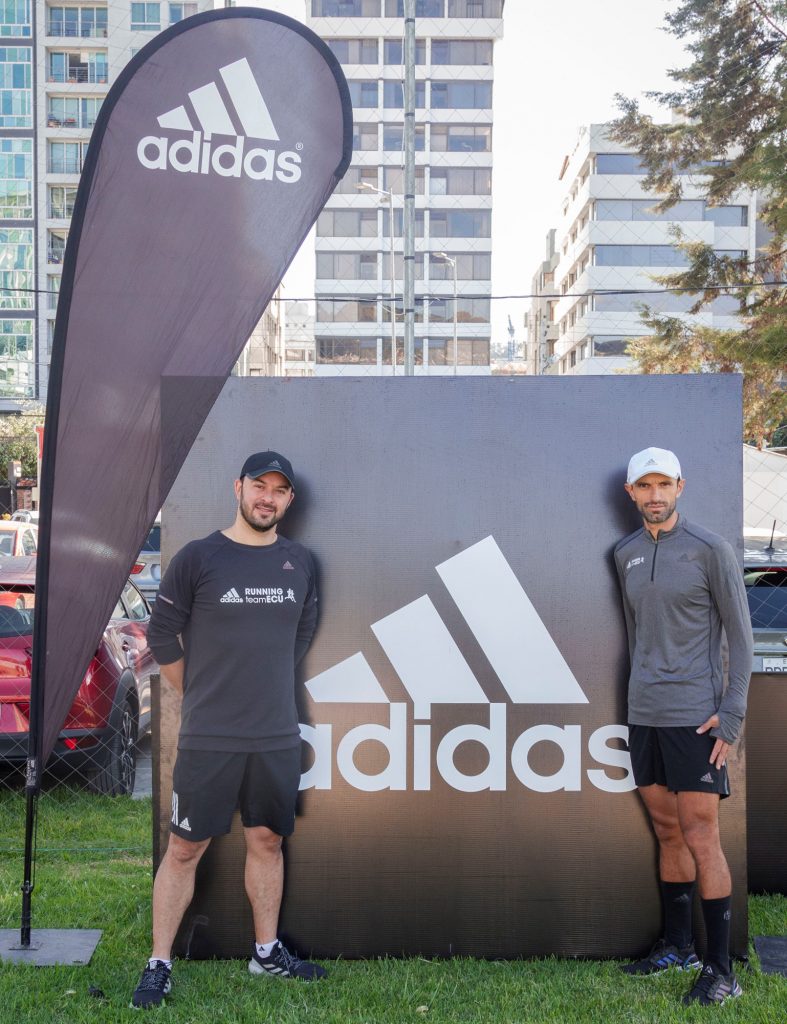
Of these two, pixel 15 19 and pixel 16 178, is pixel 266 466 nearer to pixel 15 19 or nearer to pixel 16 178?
pixel 16 178

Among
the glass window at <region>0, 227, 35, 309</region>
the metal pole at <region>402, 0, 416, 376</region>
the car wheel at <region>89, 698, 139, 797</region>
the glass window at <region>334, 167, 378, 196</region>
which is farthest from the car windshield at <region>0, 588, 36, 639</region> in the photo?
the glass window at <region>334, 167, 378, 196</region>

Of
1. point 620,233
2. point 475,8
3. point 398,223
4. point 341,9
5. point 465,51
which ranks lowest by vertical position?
point 620,233

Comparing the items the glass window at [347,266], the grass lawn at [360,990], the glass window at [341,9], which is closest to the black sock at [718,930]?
the grass lawn at [360,990]

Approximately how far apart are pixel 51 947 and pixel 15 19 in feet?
194

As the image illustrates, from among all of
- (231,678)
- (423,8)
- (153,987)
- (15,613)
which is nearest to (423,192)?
(423,8)

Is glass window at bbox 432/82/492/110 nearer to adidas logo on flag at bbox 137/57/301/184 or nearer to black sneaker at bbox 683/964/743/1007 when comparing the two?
adidas logo on flag at bbox 137/57/301/184

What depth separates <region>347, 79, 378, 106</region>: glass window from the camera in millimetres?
56594

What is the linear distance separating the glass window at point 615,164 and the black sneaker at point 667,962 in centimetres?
6466

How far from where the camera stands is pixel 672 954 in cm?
401

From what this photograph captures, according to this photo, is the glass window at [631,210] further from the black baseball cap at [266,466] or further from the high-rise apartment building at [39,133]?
the black baseball cap at [266,466]

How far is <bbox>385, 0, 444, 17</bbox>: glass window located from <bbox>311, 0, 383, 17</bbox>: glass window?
25.1 inches

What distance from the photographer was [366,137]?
56750 mm

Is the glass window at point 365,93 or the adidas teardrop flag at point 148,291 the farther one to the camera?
the glass window at point 365,93

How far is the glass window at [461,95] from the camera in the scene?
60062 millimetres
